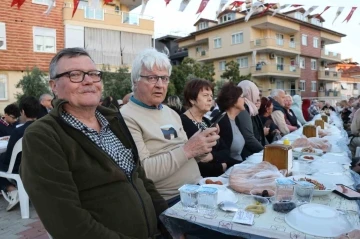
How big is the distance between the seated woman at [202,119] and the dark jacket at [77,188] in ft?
3.94

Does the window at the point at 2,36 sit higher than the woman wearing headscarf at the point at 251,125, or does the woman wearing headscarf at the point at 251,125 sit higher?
the window at the point at 2,36

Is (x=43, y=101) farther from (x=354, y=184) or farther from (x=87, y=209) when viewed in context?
(x=354, y=184)

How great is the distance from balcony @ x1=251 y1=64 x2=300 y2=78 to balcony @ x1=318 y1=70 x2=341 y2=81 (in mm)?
6648

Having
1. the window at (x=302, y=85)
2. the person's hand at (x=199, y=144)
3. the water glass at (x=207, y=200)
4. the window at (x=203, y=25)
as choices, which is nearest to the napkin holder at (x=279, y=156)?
the person's hand at (x=199, y=144)

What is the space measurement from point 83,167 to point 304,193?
4.28 ft

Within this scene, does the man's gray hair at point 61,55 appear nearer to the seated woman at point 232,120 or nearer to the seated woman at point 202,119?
the seated woman at point 202,119

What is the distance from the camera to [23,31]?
15.7m

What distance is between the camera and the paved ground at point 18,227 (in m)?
3.26

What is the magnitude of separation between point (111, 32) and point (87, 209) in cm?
1820

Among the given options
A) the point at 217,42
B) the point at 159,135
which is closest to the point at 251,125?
the point at 159,135

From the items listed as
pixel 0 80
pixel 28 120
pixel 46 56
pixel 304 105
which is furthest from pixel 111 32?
pixel 28 120

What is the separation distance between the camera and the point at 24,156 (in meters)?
1.45

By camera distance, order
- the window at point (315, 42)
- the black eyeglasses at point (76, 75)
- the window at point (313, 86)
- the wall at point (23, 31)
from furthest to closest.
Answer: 1. the window at point (313, 86)
2. the window at point (315, 42)
3. the wall at point (23, 31)
4. the black eyeglasses at point (76, 75)

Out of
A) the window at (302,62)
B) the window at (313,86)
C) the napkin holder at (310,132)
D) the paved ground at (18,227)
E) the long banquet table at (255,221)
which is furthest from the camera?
the window at (313,86)
